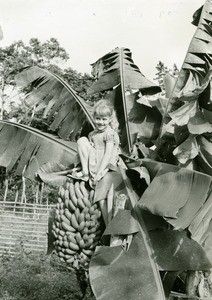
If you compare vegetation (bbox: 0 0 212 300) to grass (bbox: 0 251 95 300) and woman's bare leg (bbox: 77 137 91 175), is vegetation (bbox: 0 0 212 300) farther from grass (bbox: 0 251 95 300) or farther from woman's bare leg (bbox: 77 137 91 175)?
grass (bbox: 0 251 95 300)

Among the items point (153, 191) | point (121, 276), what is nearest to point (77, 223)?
point (121, 276)

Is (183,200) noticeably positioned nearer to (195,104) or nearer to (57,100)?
(195,104)

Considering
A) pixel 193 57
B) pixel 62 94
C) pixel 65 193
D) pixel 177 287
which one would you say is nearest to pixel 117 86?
pixel 62 94

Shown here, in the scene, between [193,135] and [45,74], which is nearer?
[193,135]

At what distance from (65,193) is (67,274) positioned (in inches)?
198

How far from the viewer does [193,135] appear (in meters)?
3.30

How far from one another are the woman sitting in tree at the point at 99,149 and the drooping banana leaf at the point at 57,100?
117 cm

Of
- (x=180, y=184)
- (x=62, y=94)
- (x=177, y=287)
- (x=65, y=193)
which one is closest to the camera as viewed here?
(x=180, y=184)

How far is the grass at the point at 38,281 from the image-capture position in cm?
687

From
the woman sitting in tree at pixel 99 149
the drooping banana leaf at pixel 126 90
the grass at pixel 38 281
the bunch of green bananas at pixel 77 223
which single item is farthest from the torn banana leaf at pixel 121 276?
the grass at pixel 38 281

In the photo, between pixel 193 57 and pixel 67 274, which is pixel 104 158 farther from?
pixel 67 274

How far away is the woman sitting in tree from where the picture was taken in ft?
11.7

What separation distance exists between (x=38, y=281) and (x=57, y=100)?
3.71 m

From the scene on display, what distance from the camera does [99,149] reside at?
3691 mm
